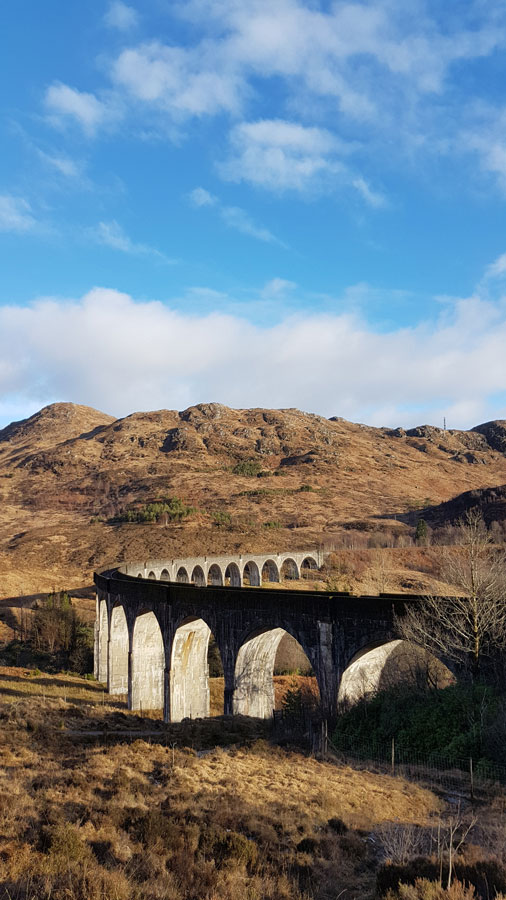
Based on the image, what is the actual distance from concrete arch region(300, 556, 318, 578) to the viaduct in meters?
42.4

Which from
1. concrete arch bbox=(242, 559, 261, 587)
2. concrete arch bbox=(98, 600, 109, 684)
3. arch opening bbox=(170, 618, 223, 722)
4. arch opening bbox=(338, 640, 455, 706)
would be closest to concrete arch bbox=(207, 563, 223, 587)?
concrete arch bbox=(242, 559, 261, 587)

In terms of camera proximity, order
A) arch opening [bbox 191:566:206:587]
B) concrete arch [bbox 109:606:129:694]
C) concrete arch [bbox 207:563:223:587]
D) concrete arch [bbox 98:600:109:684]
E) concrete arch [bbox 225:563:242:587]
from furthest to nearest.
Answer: concrete arch [bbox 225:563:242:587]
concrete arch [bbox 207:563:223:587]
arch opening [bbox 191:566:206:587]
concrete arch [bbox 98:600:109:684]
concrete arch [bbox 109:606:129:694]

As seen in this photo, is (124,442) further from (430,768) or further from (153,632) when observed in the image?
(430,768)

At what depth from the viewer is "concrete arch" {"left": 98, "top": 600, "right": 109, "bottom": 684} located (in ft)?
144

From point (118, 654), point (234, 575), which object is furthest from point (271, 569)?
point (118, 654)

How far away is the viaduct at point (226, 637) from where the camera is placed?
71.3 feet

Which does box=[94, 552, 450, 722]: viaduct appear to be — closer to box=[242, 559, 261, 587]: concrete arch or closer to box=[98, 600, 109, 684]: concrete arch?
box=[98, 600, 109, 684]: concrete arch

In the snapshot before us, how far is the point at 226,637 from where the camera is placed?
26.5 m

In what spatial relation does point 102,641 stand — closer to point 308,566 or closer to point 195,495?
point 308,566

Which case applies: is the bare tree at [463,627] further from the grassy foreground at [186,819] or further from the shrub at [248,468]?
the shrub at [248,468]

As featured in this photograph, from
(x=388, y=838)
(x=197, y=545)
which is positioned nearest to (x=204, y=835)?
(x=388, y=838)

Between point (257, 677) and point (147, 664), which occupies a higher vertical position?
point (257, 677)

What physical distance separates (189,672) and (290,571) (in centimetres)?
5361

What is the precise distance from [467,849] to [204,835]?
5.69 m
